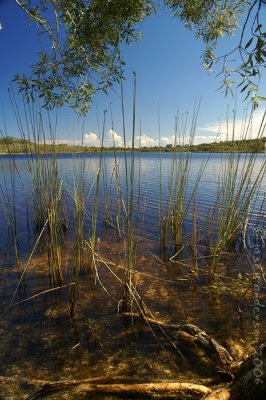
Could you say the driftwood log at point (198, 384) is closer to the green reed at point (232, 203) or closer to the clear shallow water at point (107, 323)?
A: the clear shallow water at point (107, 323)

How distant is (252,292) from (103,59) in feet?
10.9

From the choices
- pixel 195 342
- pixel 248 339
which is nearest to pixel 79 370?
pixel 195 342

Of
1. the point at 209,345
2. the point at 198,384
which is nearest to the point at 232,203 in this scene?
the point at 209,345

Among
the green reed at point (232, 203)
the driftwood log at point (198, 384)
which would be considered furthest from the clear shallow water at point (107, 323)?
the green reed at point (232, 203)

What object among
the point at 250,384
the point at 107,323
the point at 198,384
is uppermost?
the point at 250,384

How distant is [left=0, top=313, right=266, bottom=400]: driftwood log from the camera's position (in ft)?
3.98

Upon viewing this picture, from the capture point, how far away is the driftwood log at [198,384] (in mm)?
1214

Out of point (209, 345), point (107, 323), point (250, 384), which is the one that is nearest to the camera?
point (250, 384)

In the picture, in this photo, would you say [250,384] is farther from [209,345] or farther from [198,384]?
[209,345]

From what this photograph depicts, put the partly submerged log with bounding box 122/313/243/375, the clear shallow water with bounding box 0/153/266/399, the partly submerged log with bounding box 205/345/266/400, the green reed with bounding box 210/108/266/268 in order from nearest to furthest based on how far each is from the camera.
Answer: the partly submerged log with bounding box 205/345/266/400, the partly submerged log with bounding box 122/313/243/375, the clear shallow water with bounding box 0/153/266/399, the green reed with bounding box 210/108/266/268

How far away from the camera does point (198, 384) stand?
1.55 m

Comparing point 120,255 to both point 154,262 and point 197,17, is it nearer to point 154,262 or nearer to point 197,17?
point 154,262

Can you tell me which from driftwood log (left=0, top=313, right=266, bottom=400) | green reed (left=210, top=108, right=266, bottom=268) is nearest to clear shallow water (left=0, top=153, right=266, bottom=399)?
driftwood log (left=0, top=313, right=266, bottom=400)

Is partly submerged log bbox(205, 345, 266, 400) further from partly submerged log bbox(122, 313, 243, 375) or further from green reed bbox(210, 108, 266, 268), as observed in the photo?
green reed bbox(210, 108, 266, 268)
